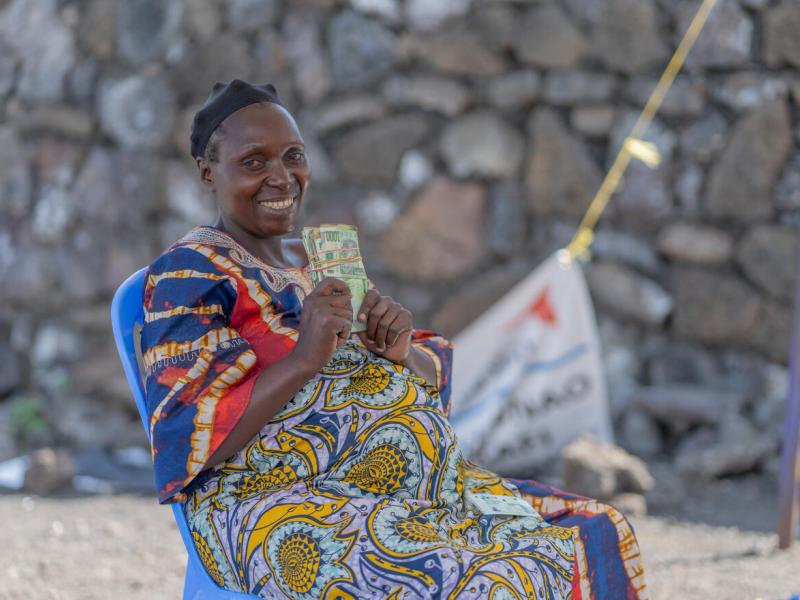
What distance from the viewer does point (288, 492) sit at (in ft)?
5.67

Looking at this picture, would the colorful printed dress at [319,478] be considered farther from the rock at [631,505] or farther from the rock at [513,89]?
the rock at [513,89]

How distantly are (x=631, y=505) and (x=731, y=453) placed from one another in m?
0.55

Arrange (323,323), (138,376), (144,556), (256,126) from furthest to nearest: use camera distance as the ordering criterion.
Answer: (144,556), (138,376), (256,126), (323,323)

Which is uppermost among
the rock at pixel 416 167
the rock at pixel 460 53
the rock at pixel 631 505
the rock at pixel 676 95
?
→ the rock at pixel 460 53

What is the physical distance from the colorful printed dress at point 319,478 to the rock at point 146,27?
307 cm

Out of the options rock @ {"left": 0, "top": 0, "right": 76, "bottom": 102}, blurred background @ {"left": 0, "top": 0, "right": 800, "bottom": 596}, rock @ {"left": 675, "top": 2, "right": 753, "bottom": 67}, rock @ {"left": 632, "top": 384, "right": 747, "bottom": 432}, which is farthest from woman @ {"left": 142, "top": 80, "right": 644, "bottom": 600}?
rock @ {"left": 0, "top": 0, "right": 76, "bottom": 102}

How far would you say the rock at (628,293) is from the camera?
4.15 m

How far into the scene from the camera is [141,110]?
15.4 ft

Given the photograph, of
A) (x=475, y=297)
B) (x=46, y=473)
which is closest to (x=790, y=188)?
(x=475, y=297)

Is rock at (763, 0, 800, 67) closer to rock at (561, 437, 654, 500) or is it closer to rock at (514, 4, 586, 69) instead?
rock at (514, 4, 586, 69)

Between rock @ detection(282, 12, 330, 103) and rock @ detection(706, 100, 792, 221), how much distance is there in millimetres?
1743

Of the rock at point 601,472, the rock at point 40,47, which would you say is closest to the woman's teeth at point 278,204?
the rock at point 601,472

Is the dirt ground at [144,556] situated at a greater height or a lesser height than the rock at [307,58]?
lesser

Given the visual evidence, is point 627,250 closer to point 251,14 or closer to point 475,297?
point 475,297
